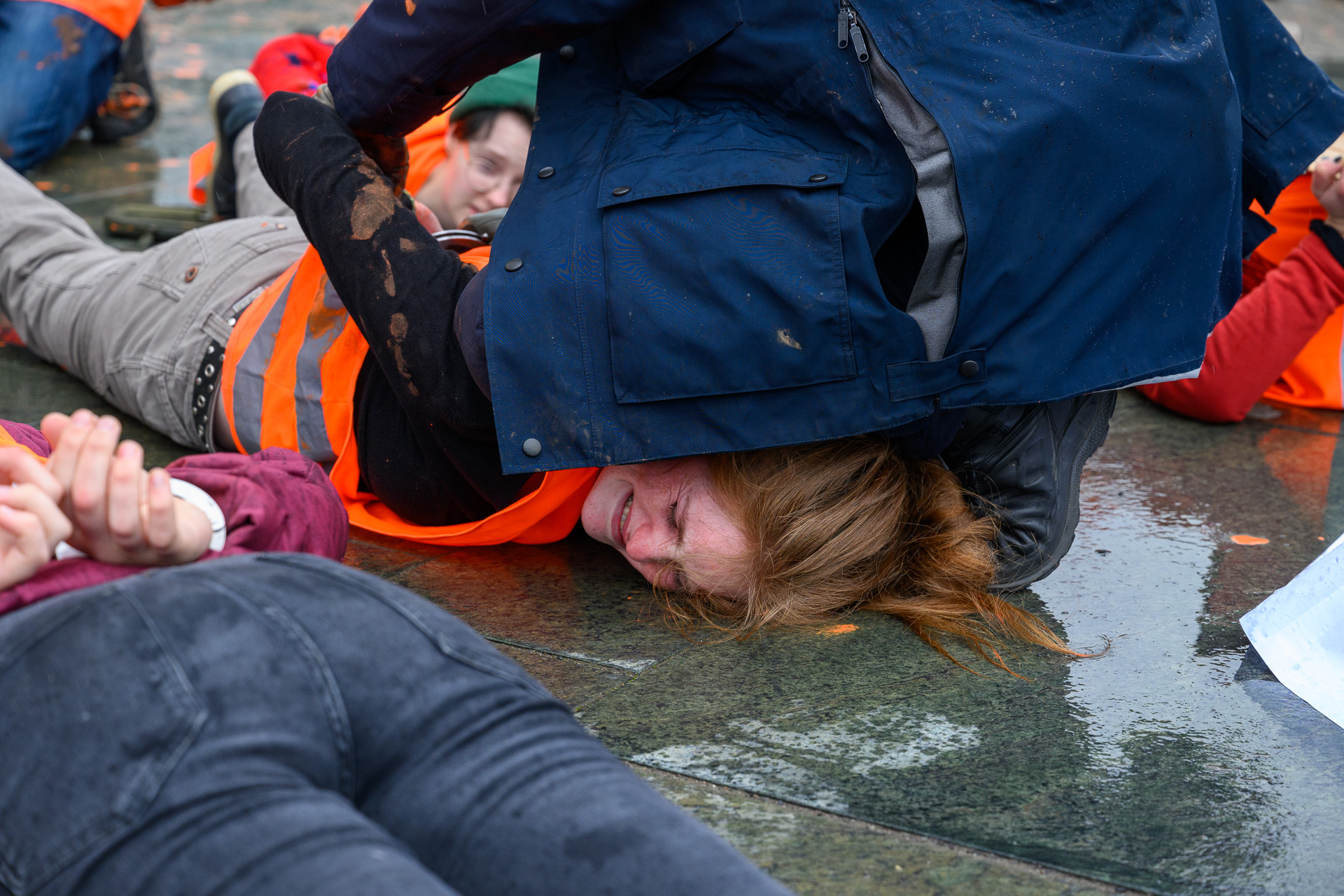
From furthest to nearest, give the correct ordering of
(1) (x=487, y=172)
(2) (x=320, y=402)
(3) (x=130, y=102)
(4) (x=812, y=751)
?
(3) (x=130, y=102) < (1) (x=487, y=172) < (2) (x=320, y=402) < (4) (x=812, y=751)

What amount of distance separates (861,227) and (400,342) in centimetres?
80

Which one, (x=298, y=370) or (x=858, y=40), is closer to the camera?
(x=858, y=40)

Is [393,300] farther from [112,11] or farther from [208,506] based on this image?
[112,11]

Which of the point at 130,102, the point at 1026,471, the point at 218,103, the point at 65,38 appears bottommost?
the point at 1026,471

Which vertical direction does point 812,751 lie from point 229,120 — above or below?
below

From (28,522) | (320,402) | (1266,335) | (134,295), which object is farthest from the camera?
(1266,335)

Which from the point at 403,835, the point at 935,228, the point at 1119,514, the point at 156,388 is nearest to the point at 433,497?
the point at 156,388

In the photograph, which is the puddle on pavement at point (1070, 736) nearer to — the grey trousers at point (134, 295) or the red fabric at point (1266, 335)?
the red fabric at point (1266, 335)

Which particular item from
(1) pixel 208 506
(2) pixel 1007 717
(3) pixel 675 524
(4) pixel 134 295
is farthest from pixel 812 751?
(4) pixel 134 295

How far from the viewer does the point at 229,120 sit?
3.69 m

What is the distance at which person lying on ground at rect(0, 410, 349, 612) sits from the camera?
1267mm

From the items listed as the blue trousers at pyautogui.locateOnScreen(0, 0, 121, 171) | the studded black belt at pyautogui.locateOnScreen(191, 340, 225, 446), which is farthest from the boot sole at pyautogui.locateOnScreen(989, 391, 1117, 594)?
the blue trousers at pyautogui.locateOnScreen(0, 0, 121, 171)

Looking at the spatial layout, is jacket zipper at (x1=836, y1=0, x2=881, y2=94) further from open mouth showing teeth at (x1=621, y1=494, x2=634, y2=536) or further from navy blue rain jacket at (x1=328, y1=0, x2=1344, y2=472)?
open mouth showing teeth at (x1=621, y1=494, x2=634, y2=536)

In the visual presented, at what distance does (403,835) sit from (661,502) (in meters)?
1.02
